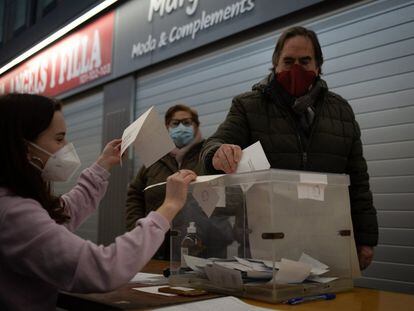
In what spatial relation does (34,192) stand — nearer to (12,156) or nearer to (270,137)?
Answer: (12,156)

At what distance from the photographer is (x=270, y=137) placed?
1.67m

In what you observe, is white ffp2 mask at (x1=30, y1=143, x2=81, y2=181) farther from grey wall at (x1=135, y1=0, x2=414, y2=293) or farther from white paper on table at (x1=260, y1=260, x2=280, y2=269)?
grey wall at (x1=135, y1=0, x2=414, y2=293)

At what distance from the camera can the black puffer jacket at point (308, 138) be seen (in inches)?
64.9

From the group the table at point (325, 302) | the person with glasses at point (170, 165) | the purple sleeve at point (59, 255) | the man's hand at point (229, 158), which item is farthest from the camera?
the person with glasses at point (170, 165)

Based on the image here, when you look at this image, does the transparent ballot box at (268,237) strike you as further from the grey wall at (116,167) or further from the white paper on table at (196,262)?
the grey wall at (116,167)

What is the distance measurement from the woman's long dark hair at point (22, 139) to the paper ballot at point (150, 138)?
0.82ft

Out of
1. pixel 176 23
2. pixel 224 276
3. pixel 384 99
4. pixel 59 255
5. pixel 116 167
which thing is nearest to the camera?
pixel 59 255

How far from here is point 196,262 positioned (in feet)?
4.69

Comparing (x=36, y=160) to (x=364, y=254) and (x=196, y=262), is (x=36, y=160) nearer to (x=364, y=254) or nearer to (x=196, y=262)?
(x=196, y=262)

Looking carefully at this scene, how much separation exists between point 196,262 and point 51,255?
54cm

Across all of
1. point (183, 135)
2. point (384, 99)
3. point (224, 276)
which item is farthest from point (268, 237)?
point (384, 99)

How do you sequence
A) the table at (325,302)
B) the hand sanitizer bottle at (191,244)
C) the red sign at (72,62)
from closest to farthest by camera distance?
the table at (325,302) → the hand sanitizer bottle at (191,244) → the red sign at (72,62)

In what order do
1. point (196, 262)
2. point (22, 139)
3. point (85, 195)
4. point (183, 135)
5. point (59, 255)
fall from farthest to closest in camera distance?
1. point (183, 135)
2. point (85, 195)
3. point (196, 262)
4. point (22, 139)
5. point (59, 255)

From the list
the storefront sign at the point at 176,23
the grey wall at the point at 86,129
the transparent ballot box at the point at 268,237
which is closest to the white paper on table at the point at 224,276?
the transparent ballot box at the point at 268,237
